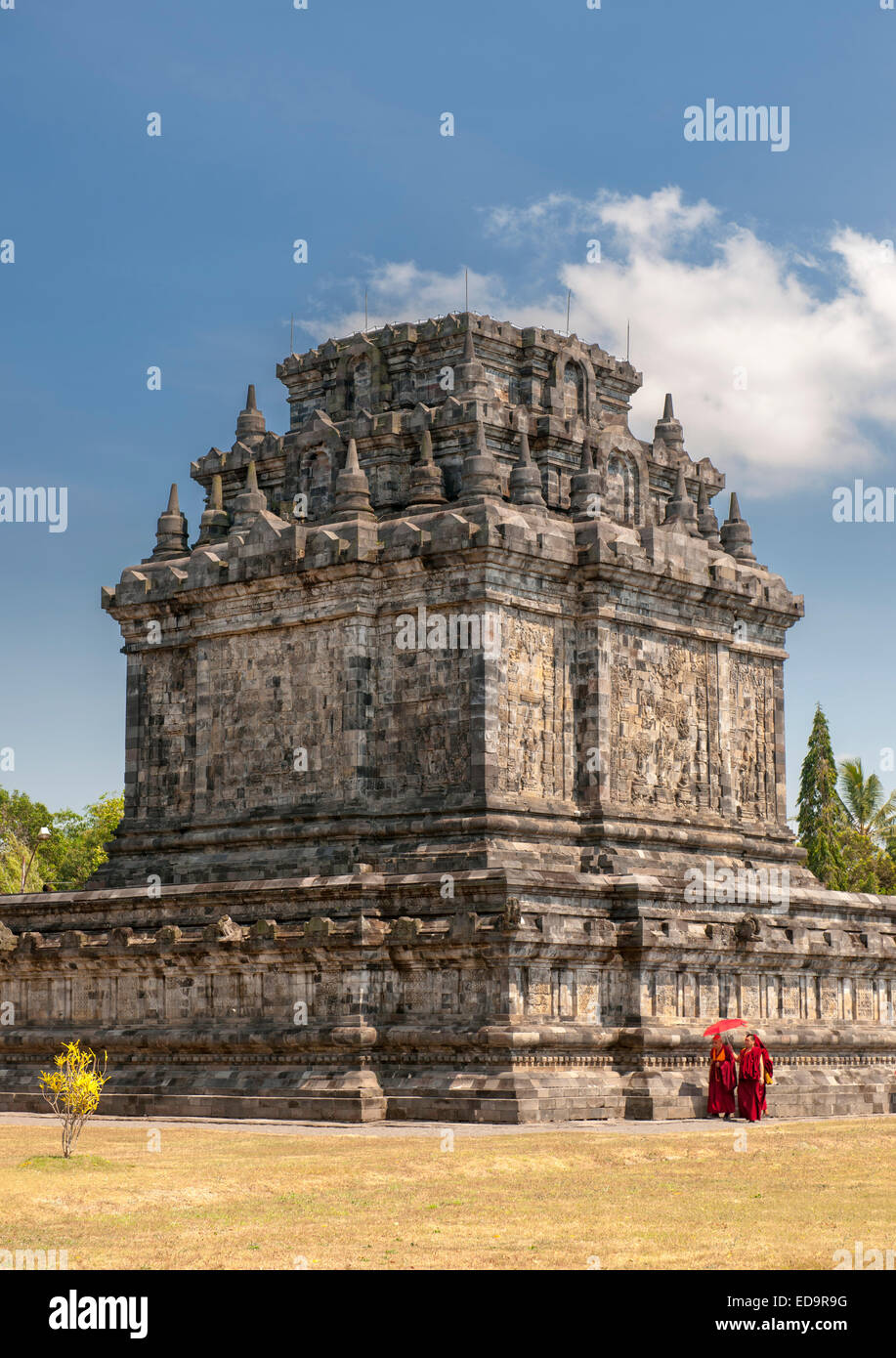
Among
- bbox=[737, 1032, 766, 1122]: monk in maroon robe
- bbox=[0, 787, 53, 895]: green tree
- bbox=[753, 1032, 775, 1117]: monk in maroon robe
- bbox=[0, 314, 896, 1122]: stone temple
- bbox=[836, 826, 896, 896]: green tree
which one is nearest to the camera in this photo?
bbox=[737, 1032, 766, 1122]: monk in maroon robe

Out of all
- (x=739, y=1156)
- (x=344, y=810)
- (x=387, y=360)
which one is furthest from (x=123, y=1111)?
(x=387, y=360)

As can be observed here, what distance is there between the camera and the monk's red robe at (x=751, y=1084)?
34.1 metres

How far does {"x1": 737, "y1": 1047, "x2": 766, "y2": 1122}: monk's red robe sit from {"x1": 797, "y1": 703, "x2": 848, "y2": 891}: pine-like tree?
4102 centimetres

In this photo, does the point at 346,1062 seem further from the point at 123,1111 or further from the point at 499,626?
the point at 499,626

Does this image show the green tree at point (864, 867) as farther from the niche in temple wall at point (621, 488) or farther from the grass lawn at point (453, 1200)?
the grass lawn at point (453, 1200)

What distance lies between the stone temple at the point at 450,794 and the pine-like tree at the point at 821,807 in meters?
30.7

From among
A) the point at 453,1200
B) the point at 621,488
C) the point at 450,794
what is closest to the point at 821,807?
the point at 621,488

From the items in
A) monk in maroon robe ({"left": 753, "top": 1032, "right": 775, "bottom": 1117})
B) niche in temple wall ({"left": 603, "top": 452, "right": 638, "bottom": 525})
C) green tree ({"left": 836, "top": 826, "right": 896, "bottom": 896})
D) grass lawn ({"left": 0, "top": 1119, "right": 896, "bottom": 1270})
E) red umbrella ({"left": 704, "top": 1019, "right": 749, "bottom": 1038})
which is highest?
niche in temple wall ({"left": 603, "top": 452, "right": 638, "bottom": 525})

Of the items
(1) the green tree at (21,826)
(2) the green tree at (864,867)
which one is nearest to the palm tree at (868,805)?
(2) the green tree at (864,867)

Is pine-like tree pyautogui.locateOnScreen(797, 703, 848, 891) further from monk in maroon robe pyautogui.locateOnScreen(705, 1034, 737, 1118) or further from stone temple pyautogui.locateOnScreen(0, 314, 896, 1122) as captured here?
monk in maroon robe pyautogui.locateOnScreen(705, 1034, 737, 1118)

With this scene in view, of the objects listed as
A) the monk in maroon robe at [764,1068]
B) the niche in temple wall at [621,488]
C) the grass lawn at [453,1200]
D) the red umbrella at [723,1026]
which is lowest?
the grass lawn at [453,1200]

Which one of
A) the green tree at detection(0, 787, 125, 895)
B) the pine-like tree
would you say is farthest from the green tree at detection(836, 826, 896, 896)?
the green tree at detection(0, 787, 125, 895)

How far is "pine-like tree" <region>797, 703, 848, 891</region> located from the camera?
75.2 meters

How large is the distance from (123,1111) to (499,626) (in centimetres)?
1226
